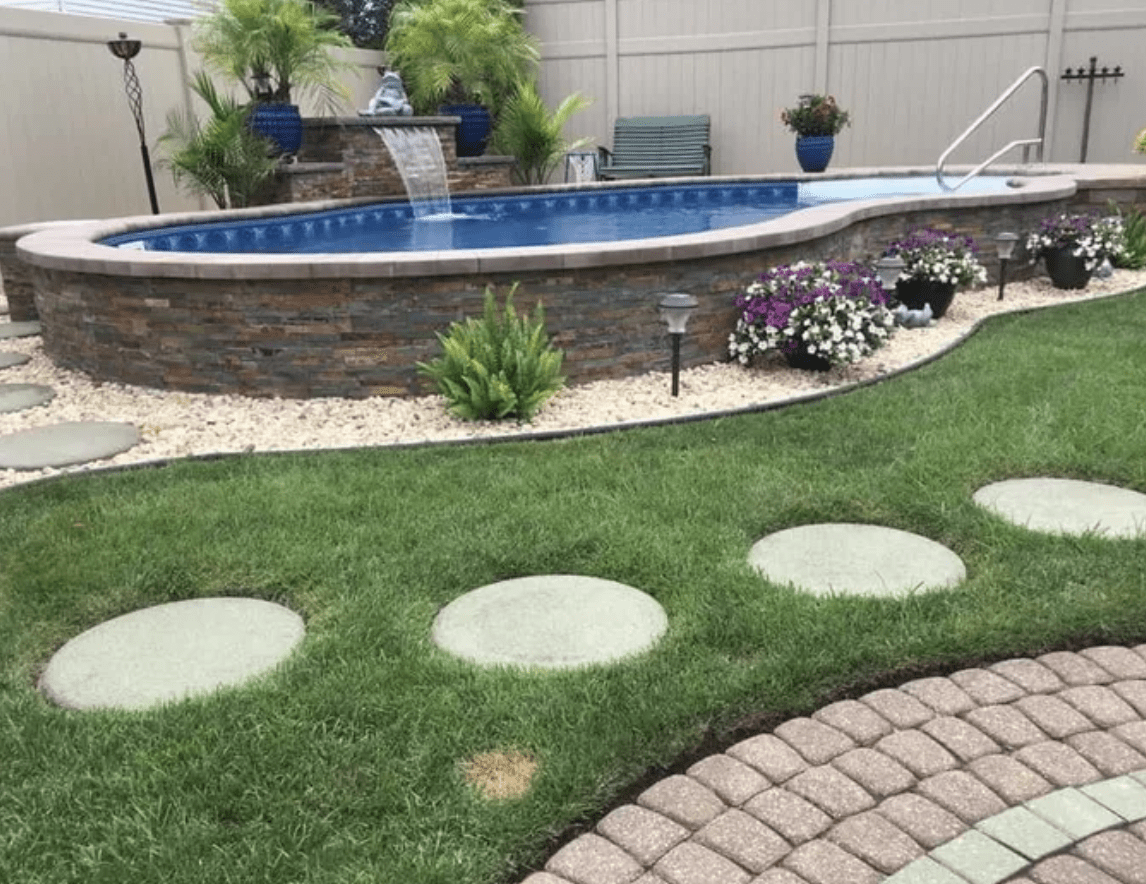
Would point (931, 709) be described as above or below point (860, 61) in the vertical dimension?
below

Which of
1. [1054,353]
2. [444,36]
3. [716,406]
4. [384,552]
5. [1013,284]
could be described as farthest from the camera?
[444,36]

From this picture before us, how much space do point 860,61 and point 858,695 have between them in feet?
42.8

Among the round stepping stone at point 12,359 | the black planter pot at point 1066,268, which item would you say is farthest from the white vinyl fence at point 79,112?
the black planter pot at point 1066,268

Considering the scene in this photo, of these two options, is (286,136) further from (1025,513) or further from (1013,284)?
(1025,513)

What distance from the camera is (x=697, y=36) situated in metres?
14.6

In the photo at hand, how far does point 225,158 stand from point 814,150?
682 centimetres

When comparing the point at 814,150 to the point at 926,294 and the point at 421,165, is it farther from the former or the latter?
the point at 926,294

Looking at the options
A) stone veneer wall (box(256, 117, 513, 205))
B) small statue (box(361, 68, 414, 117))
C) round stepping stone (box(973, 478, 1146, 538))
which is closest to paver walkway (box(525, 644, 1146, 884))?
round stepping stone (box(973, 478, 1146, 538))

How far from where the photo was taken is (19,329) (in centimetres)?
728

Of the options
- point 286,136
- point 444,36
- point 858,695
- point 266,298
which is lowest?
point 858,695

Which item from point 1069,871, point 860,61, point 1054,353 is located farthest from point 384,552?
point 860,61

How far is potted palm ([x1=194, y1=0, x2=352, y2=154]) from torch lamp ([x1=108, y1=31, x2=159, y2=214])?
78 cm

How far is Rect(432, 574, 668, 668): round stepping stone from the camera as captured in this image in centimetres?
278

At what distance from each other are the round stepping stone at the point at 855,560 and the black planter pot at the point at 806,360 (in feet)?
6.92
